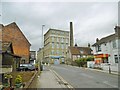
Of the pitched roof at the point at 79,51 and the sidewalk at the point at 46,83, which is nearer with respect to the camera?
the sidewalk at the point at 46,83

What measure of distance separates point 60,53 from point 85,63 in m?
53.5

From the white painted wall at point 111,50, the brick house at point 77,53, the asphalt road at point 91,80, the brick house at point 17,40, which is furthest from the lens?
the brick house at point 77,53

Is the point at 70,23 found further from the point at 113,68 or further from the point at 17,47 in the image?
the point at 113,68

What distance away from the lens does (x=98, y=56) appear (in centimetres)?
5047

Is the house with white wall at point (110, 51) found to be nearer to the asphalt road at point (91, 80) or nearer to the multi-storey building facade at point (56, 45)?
the asphalt road at point (91, 80)

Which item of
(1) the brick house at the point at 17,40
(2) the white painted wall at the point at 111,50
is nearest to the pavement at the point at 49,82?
(2) the white painted wall at the point at 111,50

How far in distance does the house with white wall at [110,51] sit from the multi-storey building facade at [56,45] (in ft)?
169

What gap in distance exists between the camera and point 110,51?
4481 centimetres

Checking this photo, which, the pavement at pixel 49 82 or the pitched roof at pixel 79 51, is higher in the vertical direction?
the pitched roof at pixel 79 51

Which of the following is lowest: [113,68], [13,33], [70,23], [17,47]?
[113,68]

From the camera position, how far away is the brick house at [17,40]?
46.1 metres

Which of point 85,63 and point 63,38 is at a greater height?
point 63,38

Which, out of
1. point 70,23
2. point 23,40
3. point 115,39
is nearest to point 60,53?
point 70,23

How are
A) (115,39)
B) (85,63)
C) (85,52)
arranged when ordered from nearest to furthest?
(115,39)
(85,63)
(85,52)
